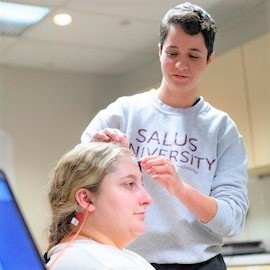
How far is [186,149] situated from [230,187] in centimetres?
14

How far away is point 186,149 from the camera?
1.43 meters

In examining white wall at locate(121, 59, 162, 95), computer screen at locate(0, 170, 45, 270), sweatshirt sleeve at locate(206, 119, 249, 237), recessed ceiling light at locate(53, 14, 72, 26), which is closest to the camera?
computer screen at locate(0, 170, 45, 270)

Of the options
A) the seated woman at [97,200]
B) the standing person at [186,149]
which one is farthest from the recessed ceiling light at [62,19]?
the seated woman at [97,200]

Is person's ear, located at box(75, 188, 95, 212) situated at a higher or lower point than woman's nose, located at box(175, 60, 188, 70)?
lower

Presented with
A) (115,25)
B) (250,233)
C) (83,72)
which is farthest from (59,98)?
(250,233)

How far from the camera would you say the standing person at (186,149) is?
4.43ft

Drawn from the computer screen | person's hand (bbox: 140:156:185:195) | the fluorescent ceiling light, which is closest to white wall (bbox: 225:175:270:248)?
the fluorescent ceiling light

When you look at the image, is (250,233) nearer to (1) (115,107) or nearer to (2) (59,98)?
(2) (59,98)

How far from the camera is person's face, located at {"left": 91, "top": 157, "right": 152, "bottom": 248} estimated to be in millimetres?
1095

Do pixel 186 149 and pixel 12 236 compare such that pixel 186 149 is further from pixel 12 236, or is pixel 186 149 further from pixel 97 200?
pixel 12 236

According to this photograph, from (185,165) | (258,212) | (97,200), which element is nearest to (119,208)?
(97,200)

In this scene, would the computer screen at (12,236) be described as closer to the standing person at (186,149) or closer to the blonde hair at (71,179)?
the blonde hair at (71,179)

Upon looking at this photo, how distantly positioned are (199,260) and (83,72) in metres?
3.69

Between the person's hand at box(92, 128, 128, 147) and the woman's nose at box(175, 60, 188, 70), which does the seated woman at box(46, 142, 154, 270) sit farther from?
the woman's nose at box(175, 60, 188, 70)
